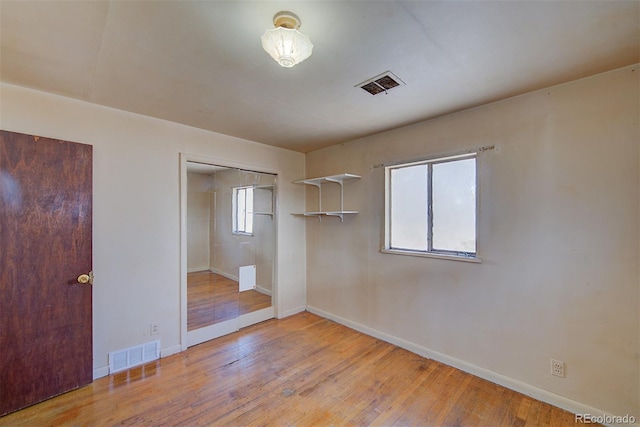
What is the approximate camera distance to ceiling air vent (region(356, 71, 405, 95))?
1936 mm

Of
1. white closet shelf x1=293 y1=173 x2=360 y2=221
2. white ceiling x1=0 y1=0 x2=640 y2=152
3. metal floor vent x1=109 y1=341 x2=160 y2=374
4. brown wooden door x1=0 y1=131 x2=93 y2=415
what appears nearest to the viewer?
white ceiling x1=0 y1=0 x2=640 y2=152

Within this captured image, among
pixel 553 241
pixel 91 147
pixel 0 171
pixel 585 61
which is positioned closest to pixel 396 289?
pixel 553 241

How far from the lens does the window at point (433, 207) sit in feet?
8.62

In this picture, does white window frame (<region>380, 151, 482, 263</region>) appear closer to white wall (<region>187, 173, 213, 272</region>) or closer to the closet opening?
the closet opening

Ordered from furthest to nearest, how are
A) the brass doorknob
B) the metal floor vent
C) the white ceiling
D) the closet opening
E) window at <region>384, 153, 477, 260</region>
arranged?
the closet opening → window at <region>384, 153, 477, 260</region> → the metal floor vent → the brass doorknob → the white ceiling

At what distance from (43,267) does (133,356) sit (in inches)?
45.3

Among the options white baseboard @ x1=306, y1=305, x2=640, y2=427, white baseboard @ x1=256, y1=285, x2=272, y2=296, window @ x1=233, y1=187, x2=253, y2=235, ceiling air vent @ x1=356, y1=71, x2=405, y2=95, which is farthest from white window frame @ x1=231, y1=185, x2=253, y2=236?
ceiling air vent @ x1=356, y1=71, x2=405, y2=95

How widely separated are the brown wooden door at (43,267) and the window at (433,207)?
120 inches

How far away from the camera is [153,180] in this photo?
2754 millimetres

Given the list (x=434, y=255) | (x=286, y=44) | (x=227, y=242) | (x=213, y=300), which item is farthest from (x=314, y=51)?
(x=213, y=300)

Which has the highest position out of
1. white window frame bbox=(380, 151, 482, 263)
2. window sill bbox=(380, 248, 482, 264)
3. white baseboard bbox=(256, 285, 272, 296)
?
white window frame bbox=(380, 151, 482, 263)

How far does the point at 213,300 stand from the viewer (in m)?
3.27

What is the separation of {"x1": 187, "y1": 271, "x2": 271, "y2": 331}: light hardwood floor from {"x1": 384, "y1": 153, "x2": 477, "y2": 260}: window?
2.05 meters

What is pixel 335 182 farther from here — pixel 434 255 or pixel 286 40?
pixel 286 40
